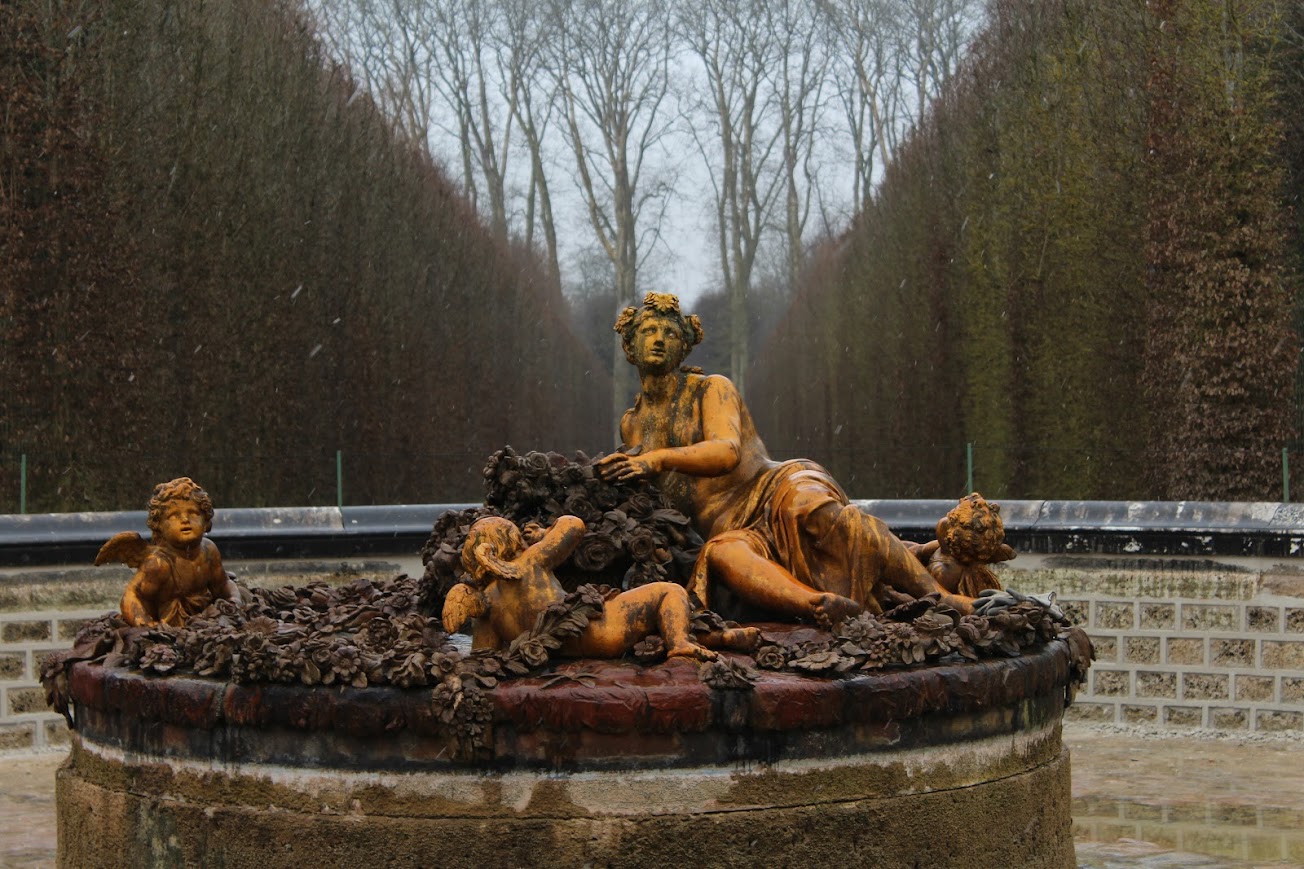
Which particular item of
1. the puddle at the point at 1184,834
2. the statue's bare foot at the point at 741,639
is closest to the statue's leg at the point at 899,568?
the statue's bare foot at the point at 741,639

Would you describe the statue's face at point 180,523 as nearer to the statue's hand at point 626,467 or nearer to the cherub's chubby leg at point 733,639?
the statue's hand at point 626,467

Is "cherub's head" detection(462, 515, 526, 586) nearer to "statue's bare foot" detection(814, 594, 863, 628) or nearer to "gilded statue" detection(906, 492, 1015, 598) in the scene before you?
"statue's bare foot" detection(814, 594, 863, 628)

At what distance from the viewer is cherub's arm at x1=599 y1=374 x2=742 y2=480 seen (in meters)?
6.03

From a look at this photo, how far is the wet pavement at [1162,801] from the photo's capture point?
7.49 metres

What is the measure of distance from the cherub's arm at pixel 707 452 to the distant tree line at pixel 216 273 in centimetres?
925

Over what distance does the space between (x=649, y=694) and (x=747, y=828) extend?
47 centimetres

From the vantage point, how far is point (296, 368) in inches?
769

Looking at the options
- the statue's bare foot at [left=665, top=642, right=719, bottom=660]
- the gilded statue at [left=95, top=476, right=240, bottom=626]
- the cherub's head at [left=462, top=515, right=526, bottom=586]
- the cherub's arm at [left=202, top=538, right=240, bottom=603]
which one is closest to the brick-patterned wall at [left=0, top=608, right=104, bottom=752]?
the cherub's arm at [left=202, top=538, right=240, bottom=603]

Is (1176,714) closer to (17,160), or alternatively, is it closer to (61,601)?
(61,601)

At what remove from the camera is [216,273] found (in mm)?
17781

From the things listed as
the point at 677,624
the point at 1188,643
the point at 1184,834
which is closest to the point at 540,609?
the point at 677,624

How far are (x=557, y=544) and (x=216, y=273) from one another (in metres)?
13.0

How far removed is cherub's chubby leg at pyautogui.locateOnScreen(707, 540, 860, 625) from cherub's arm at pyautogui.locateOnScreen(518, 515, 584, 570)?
526mm

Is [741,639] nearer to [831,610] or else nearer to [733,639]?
[733,639]
